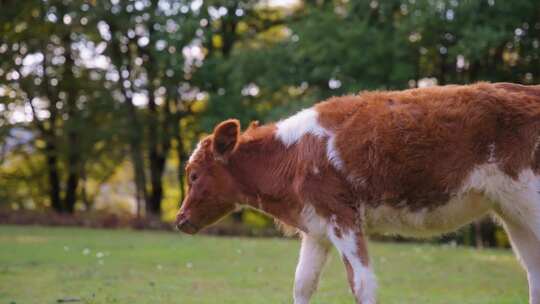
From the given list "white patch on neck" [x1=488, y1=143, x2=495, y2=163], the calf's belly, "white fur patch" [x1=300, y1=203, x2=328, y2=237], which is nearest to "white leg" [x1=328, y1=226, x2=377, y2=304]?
"white fur patch" [x1=300, y1=203, x2=328, y2=237]

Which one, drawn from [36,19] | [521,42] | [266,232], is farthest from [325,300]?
[36,19]

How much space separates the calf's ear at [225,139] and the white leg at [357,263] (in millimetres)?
1622

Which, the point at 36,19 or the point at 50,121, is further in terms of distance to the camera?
the point at 50,121

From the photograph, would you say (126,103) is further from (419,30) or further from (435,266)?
(435,266)

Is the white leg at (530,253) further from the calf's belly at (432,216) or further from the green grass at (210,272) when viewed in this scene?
the green grass at (210,272)

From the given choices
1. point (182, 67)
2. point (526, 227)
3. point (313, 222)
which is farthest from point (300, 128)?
point (182, 67)

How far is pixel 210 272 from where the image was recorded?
50.8 ft

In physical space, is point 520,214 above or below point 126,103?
above

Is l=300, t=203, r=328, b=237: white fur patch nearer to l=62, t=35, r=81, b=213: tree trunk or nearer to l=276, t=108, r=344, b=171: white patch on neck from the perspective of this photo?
l=276, t=108, r=344, b=171: white patch on neck

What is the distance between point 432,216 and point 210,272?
840cm

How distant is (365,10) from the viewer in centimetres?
3008

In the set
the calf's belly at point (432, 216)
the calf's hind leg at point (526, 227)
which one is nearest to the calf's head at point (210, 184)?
the calf's belly at point (432, 216)

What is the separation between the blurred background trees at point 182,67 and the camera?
94.8 ft

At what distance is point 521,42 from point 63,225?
703 inches
